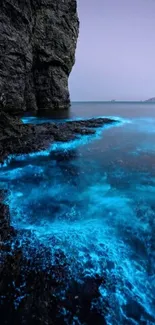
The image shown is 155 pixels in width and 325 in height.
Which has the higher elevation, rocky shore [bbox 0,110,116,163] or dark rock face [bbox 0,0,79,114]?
dark rock face [bbox 0,0,79,114]

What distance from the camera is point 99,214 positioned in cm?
752

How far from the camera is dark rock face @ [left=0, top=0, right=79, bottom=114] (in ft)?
91.0

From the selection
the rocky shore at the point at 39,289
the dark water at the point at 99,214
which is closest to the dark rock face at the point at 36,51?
the dark water at the point at 99,214

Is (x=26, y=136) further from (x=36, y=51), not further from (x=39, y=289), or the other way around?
(x=36, y=51)

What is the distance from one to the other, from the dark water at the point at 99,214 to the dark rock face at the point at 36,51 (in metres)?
20.8

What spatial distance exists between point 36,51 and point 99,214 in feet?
131

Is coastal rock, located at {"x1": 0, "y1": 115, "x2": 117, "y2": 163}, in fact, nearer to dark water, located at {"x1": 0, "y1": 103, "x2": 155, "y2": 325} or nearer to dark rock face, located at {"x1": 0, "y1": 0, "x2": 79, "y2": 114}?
dark water, located at {"x1": 0, "y1": 103, "x2": 155, "y2": 325}

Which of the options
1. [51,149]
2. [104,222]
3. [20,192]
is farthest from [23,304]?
[51,149]

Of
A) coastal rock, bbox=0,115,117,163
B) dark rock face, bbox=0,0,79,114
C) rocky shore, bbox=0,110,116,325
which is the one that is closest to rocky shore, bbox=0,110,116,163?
coastal rock, bbox=0,115,117,163

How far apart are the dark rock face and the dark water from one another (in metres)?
20.8

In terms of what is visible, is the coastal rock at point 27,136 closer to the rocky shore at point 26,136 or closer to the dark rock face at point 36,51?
the rocky shore at point 26,136

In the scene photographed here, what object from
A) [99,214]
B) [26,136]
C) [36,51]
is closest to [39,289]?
[99,214]

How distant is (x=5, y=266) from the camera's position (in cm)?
471

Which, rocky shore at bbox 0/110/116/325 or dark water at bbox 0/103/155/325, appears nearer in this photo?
rocky shore at bbox 0/110/116/325
